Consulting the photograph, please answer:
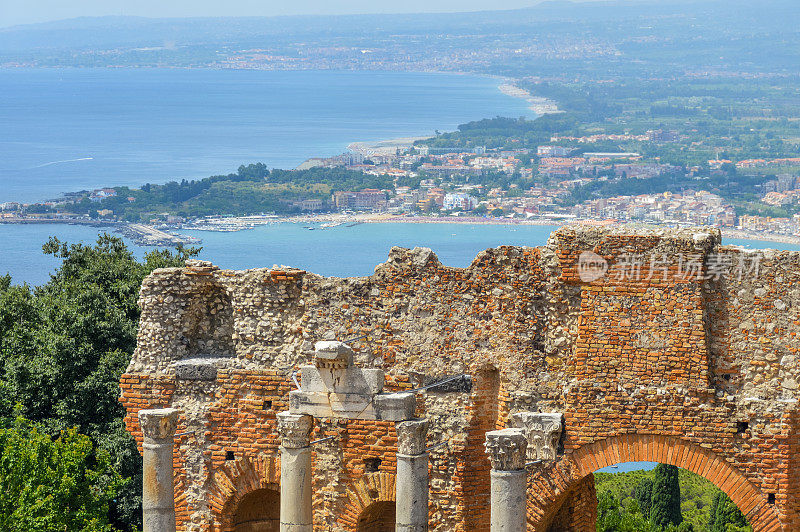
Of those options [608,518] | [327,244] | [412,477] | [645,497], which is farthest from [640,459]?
[327,244]

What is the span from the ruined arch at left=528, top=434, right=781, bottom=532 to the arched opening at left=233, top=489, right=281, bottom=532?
183 inches

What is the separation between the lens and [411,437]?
1777cm

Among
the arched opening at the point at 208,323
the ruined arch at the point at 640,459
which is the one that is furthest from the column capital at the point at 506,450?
the arched opening at the point at 208,323

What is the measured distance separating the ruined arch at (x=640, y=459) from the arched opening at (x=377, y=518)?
256 cm

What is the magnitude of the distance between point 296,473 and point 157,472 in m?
2.06

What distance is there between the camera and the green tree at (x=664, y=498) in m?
44.6

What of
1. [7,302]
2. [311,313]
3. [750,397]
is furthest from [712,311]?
[7,302]

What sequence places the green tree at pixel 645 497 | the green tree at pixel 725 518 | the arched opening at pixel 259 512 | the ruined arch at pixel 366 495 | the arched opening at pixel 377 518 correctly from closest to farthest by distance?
the ruined arch at pixel 366 495
the arched opening at pixel 377 518
the arched opening at pixel 259 512
the green tree at pixel 725 518
the green tree at pixel 645 497

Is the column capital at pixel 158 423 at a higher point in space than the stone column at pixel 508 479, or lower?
higher

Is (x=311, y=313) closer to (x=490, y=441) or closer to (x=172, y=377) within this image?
(x=172, y=377)

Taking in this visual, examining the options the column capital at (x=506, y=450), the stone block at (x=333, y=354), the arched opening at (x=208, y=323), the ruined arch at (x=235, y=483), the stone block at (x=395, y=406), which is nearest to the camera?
the column capital at (x=506, y=450)

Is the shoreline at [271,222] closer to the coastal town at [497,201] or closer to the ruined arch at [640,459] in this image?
the coastal town at [497,201]

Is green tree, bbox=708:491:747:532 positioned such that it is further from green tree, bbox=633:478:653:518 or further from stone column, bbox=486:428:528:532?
stone column, bbox=486:428:528:532

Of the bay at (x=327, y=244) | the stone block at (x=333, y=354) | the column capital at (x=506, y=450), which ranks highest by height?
the bay at (x=327, y=244)
